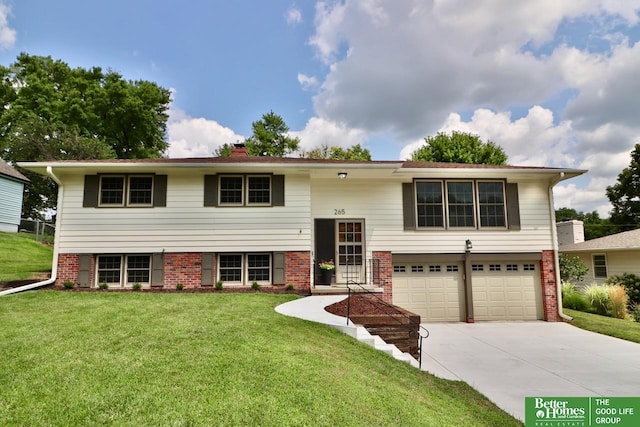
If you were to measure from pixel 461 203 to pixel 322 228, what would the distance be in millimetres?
4776

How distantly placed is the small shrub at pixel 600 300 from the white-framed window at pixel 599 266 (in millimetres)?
4682

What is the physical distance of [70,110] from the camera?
2634 centimetres

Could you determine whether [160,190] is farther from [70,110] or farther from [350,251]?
[70,110]

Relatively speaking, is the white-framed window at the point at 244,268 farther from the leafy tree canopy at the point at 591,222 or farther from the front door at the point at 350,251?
the leafy tree canopy at the point at 591,222

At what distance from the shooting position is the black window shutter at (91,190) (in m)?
10.4

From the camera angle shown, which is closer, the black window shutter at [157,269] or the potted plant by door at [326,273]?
the black window shutter at [157,269]

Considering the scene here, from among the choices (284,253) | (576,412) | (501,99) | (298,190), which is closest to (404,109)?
(501,99)

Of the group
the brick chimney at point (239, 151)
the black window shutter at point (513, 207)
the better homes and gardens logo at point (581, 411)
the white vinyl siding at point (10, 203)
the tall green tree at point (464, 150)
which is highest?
the tall green tree at point (464, 150)

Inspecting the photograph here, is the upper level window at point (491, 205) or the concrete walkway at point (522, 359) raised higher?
the upper level window at point (491, 205)

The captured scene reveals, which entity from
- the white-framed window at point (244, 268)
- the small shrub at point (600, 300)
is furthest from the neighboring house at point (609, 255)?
the white-framed window at point (244, 268)

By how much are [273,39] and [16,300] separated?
458 inches

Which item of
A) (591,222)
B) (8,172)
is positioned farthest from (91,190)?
(591,222)

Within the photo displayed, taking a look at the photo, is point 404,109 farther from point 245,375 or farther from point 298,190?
point 245,375

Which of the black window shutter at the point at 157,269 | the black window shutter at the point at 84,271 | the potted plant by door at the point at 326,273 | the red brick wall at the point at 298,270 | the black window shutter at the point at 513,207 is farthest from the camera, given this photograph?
the black window shutter at the point at 513,207
